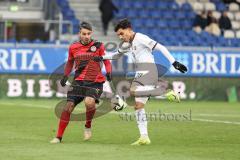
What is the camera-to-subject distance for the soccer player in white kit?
14.2 metres

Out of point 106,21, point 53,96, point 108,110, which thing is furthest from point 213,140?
point 106,21

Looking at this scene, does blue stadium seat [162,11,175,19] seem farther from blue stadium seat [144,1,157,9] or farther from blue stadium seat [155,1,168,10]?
blue stadium seat [144,1,157,9]

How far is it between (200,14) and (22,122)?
17.1 metres

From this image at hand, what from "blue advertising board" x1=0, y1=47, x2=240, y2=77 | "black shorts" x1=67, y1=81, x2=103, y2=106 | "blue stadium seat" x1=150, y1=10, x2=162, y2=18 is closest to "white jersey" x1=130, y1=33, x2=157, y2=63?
"black shorts" x1=67, y1=81, x2=103, y2=106

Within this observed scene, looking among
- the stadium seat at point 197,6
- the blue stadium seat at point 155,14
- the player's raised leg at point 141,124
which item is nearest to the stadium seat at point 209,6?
the stadium seat at point 197,6

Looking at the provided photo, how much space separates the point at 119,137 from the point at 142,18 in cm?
2028

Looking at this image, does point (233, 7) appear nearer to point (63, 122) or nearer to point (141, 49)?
point (141, 49)

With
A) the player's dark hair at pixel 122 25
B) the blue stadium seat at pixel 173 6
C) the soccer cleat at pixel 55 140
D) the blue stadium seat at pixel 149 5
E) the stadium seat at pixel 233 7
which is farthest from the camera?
the stadium seat at pixel 233 7

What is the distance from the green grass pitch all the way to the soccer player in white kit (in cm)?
45

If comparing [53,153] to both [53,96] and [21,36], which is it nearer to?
[53,96]

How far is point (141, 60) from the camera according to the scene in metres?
14.4

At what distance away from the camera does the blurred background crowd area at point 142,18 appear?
32.9 meters

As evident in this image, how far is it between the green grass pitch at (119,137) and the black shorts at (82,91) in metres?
0.77

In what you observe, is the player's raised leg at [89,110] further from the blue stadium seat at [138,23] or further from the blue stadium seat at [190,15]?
the blue stadium seat at [190,15]
